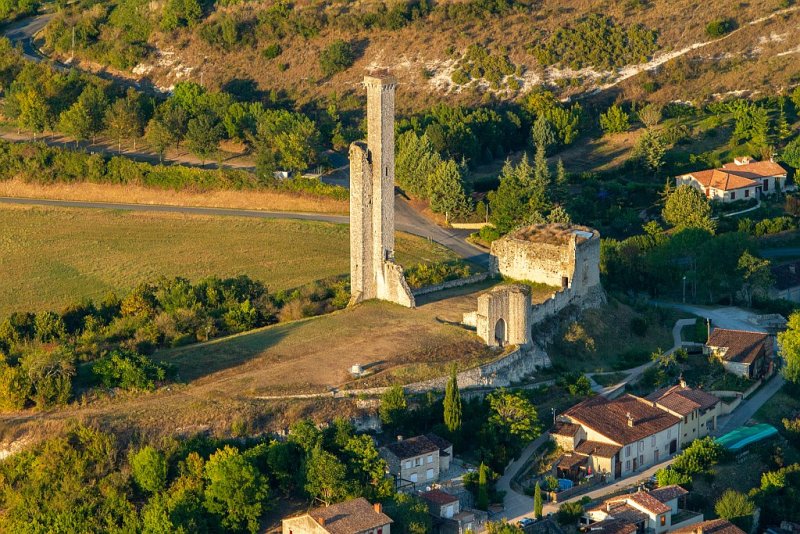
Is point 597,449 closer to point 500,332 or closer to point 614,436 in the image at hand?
point 614,436

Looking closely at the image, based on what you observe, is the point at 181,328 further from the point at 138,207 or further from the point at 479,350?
the point at 138,207

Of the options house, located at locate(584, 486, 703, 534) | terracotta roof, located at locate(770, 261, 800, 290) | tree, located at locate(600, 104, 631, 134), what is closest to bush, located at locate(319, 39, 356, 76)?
tree, located at locate(600, 104, 631, 134)

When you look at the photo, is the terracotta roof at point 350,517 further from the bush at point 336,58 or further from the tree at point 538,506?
the bush at point 336,58

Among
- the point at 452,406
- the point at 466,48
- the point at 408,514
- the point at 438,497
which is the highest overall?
the point at 466,48

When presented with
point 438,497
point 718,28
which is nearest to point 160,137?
point 718,28

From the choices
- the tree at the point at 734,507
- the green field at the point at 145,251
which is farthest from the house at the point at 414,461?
the green field at the point at 145,251

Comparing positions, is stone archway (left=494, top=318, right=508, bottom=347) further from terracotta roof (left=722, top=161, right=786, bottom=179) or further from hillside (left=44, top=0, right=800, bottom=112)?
hillside (left=44, top=0, right=800, bottom=112)

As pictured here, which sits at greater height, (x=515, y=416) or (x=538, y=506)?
(x=515, y=416)
